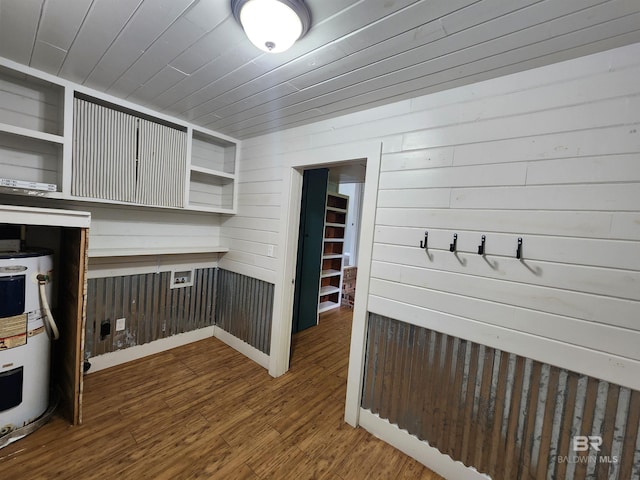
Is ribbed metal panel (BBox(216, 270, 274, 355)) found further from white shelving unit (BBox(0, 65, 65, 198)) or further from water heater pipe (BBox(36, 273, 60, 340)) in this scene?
white shelving unit (BBox(0, 65, 65, 198))

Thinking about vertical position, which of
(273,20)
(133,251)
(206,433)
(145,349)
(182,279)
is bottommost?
(206,433)

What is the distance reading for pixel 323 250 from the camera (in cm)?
434

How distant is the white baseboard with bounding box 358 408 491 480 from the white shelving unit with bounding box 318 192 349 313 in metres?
2.65

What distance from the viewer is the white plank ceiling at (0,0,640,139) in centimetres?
107

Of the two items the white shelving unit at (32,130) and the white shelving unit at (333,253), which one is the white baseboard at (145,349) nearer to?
the white shelving unit at (32,130)

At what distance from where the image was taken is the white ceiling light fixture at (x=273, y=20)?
1.05m

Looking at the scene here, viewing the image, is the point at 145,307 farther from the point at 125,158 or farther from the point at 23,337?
the point at 125,158

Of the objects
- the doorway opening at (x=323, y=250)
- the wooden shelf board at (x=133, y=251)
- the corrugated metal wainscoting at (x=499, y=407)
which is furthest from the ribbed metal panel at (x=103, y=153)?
the corrugated metal wainscoting at (x=499, y=407)

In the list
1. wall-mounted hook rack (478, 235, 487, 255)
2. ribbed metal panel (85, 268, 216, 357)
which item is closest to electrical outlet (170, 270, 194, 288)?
ribbed metal panel (85, 268, 216, 357)

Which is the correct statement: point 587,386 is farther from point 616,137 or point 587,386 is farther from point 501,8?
point 501,8

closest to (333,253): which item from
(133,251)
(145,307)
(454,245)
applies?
(145,307)
